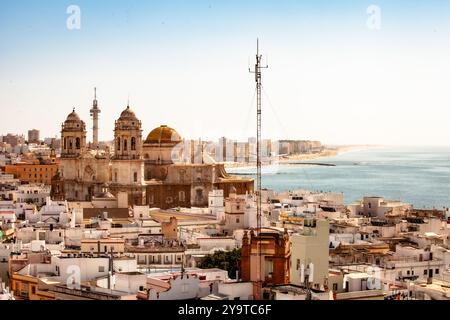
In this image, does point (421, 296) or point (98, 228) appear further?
point (98, 228)

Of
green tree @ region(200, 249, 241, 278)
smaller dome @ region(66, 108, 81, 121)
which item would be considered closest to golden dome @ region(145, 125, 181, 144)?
smaller dome @ region(66, 108, 81, 121)

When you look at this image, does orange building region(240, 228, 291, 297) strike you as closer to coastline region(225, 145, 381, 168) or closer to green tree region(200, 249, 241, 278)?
green tree region(200, 249, 241, 278)

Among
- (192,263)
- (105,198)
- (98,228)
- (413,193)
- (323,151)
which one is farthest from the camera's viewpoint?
(323,151)

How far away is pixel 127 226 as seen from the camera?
12.8 meters

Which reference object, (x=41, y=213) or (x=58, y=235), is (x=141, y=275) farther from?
(x=41, y=213)

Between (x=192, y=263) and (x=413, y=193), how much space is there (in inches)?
838

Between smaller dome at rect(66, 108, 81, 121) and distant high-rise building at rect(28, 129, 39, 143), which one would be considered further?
distant high-rise building at rect(28, 129, 39, 143)

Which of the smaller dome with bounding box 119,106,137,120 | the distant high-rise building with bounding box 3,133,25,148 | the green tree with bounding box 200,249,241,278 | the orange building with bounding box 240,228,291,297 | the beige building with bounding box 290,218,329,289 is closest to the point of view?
the orange building with bounding box 240,228,291,297

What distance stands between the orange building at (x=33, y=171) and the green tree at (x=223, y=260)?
644 inches

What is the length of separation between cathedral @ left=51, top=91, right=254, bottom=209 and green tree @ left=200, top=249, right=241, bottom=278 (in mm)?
6888

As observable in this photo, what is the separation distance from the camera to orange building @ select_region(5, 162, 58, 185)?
25.6 metres

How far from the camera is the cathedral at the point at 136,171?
55.5ft

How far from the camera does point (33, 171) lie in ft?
84.6
